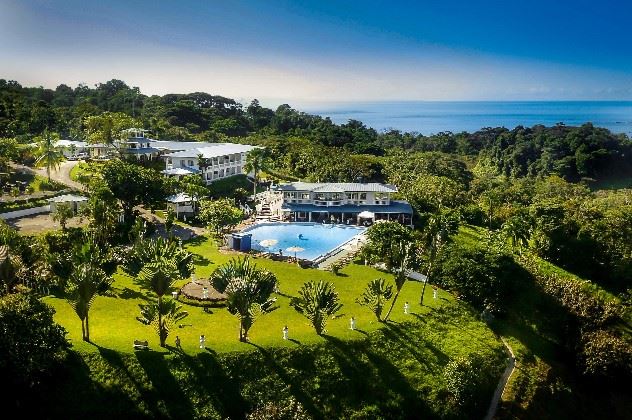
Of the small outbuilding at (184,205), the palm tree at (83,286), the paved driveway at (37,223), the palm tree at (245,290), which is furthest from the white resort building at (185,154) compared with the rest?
the palm tree at (83,286)

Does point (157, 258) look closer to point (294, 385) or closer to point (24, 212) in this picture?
point (294, 385)

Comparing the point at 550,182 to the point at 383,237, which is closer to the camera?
the point at 383,237

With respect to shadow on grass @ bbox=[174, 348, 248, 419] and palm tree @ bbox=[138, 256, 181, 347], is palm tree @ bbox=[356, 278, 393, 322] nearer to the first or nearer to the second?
shadow on grass @ bbox=[174, 348, 248, 419]

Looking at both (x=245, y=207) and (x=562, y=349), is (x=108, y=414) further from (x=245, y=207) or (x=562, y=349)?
(x=245, y=207)

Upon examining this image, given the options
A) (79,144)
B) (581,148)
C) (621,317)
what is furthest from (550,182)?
(79,144)

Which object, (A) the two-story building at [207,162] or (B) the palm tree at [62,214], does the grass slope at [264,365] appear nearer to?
(B) the palm tree at [62,214]

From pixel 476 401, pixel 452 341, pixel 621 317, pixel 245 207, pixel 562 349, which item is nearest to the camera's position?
pixel 476 401

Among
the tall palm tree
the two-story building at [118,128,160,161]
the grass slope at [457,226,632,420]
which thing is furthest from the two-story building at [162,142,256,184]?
the grass slope at [457,226,632,420]
